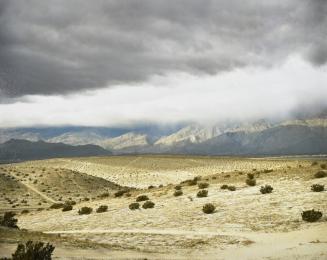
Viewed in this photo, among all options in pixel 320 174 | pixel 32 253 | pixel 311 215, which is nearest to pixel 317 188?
pixel 320 174

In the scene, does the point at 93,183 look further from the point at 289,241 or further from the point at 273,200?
the point at 289,241

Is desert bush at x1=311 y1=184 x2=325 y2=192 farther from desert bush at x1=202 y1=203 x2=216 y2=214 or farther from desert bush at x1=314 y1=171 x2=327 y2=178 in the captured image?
desert bush at x1=202 y1=203 x2=216 y2=214

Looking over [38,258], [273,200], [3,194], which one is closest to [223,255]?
[38,258]

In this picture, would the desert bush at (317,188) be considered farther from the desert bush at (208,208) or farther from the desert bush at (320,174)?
the desert bush at (208,208)

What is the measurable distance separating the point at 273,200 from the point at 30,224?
62.2ft

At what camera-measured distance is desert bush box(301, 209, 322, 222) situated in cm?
2653

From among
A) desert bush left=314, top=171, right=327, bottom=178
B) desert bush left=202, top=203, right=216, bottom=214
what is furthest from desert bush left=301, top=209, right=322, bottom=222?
desert bush left=314, top=171, right=327, bottom=178

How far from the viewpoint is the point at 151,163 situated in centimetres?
18338

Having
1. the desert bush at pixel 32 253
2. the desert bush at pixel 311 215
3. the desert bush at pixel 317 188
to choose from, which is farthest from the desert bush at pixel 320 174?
the desert bush at pixel 32 253

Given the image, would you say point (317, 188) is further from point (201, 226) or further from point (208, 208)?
point (201, 226)

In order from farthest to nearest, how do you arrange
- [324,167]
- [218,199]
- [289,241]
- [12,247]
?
[324,167] < [218,199] < [289,241] < [12,247]

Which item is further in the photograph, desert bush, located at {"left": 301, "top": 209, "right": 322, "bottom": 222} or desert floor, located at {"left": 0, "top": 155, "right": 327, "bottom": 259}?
desert bush, located at {"left": 301, "top": 209, "right": 322, "bottom": 222}

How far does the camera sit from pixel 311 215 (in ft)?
87.4

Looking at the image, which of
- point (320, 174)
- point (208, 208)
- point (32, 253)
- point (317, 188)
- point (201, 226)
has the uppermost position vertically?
point (320, 174)
